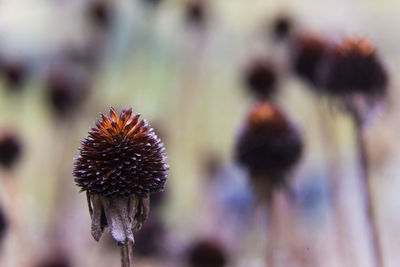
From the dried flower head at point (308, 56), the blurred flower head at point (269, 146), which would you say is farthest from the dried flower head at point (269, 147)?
the dried flower head at point (308, 56)

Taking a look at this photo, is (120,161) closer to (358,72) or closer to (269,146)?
(269,146)

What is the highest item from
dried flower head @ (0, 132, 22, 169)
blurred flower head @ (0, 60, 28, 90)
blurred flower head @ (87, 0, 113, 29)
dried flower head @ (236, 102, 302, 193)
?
blurred flower head @ (87, 0, 113, 29)

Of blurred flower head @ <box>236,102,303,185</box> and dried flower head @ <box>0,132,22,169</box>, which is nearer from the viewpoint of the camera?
blurred flower head @ <box>236,102,303,185</box>

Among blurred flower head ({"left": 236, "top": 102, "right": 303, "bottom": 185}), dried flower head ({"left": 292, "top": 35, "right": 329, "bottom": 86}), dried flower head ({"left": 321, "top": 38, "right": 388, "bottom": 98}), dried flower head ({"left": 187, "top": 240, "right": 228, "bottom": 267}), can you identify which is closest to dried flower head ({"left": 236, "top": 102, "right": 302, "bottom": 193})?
blurred flower head ({"left": 236, "top": 102, "right": 303, "bottom": 185})

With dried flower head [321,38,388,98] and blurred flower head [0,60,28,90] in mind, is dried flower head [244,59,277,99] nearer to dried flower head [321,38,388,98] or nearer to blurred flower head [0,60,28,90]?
dried flower head [321,38,388,98]

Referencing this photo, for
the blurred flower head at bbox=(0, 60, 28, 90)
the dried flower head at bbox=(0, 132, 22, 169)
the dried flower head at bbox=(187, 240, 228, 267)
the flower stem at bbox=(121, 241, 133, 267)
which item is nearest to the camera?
the flower stem at bbox=(121, 241, 133, 267)

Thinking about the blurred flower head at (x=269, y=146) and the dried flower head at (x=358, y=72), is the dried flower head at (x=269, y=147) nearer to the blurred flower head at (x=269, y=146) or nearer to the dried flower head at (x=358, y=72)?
the blurred flower head at (x=269, y=146)

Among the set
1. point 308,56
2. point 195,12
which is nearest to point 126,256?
point 308,56

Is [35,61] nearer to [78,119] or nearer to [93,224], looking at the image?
[78,119]
